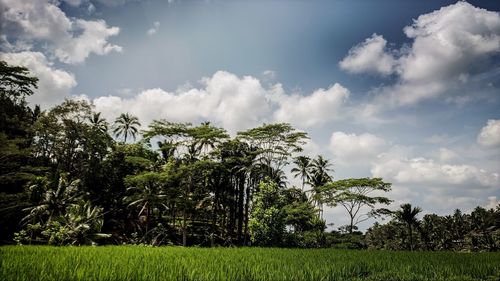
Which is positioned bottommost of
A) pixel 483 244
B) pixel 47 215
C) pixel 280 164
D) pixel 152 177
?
pixel 483 244

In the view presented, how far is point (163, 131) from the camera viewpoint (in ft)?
92.3

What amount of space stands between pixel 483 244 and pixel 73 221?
50.6 metres

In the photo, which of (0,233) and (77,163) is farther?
(77,163)

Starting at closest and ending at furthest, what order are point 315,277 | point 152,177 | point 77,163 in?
point 315,277 < point 152,177 < point 77,163

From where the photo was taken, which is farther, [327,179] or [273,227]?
[327,179]

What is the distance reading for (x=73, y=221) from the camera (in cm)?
2497

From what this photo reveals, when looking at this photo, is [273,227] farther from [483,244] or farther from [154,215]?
[483,244]

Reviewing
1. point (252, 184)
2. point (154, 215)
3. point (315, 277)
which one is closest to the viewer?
point (315, 277)

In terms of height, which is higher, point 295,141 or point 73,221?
point 295,141

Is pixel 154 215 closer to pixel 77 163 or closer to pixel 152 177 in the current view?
pixel 77 163

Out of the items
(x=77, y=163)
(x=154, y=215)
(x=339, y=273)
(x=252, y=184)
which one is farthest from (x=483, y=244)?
(x=77, y=163)

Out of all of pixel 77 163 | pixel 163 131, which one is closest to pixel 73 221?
pixel 163 131

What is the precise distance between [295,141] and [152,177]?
13.2 metres

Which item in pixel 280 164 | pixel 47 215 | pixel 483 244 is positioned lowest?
pixel 483 244
